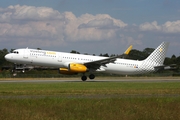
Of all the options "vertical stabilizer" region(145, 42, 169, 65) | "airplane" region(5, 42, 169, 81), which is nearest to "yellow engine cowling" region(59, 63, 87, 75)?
"airplane" region(5, 42, 169, 81)

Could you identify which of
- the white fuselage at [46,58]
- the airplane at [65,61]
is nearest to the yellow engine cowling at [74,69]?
the airplane at [65,61]

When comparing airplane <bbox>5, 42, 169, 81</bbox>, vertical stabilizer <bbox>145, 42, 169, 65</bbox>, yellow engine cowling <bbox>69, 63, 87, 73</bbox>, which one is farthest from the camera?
vertical stabilizer <bbox>145, 42, 169, 65</bbox>

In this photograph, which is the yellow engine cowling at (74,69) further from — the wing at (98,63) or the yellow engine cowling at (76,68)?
the wing at (98,63)

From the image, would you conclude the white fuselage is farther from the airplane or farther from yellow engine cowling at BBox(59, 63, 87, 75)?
yellow engine cowling at BBox(59, 63, 87, 75)

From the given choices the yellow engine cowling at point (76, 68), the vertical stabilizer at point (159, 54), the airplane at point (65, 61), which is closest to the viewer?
the yellow engine cowling at point (76, 68)

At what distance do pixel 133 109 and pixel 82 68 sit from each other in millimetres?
31126

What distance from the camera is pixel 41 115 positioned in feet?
50.5

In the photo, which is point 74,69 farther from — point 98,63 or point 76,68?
point 98,63

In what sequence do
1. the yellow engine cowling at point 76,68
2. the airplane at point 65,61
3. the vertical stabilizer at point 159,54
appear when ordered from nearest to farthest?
the yellow engine cowling at point 76,68
the airplane at point 65,61
the vertical stabilizer at point 159,54

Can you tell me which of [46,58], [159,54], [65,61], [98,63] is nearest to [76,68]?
[65,61]

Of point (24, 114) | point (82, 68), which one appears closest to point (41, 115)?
point (24, 114)

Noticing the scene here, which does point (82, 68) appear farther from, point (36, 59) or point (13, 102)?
point (13, 102)

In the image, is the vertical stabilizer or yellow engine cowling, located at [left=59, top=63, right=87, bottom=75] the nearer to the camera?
yellow engine cowling, located at [left=59, top=63, right=87, bottom=75]

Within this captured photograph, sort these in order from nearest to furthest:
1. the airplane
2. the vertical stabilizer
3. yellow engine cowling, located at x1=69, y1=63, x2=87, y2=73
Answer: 1. yellow engine cowling, located at x1=69, y1=63, x2=87, y2=73
2. the airplane
3. the vertical stabilizer
